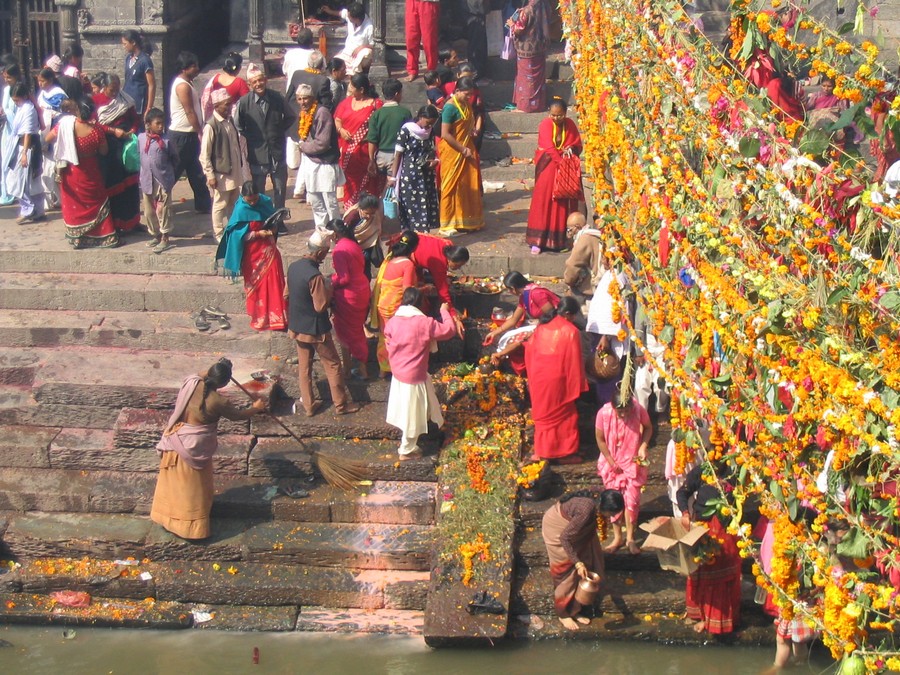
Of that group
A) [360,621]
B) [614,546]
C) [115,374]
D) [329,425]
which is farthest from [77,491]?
[614,546]

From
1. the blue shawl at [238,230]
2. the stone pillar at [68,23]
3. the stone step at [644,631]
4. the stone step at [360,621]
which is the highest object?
the stone pillar at [68,23]

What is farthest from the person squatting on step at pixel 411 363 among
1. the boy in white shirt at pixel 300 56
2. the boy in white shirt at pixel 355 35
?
the boy in white shirt at pixel 355 35

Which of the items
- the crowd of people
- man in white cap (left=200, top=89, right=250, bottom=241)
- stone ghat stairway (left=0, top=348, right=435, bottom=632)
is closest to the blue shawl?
the crowd of people

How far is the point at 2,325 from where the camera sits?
11055 millimetres

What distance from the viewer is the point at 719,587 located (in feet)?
28.0

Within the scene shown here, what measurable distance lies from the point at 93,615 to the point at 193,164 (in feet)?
16.1

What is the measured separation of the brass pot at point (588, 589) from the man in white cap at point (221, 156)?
179 inches

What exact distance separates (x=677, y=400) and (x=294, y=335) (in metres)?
3.35

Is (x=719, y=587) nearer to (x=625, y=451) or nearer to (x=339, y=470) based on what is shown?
(x=625, y=451)

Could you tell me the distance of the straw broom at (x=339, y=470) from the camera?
9.60 meters

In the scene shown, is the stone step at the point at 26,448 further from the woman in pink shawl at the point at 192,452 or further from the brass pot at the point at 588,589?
the brass pot at the point at 588,589

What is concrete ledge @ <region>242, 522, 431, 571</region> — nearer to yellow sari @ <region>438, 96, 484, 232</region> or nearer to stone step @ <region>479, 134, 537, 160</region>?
yellow sari @ <region>438, 96, 484, 232</region>

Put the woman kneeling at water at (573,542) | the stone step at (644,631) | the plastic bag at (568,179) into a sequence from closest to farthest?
1. the woman kneeling at water at (573,542)
2. the stone step at (644,631)
3. the plastic bag at (568,179)

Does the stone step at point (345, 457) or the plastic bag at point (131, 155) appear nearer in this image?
the stone step at point (345, 457)
